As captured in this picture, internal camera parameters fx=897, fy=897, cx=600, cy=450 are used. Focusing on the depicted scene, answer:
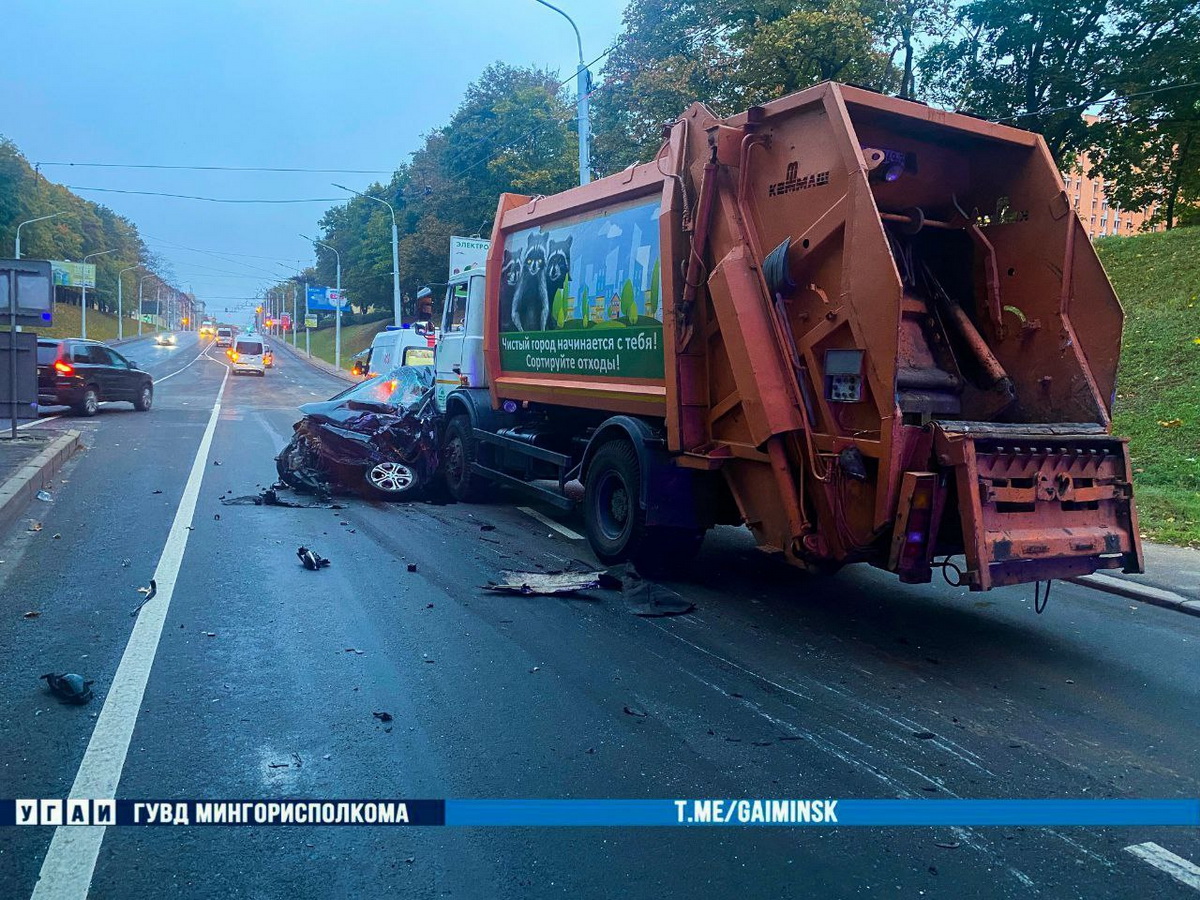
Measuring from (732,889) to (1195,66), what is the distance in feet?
93.9

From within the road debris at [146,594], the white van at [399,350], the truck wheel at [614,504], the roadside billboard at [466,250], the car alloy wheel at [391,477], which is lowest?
the road debris at [146,594]

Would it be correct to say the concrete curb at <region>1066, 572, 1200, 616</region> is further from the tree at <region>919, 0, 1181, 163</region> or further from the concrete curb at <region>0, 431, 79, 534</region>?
the tree at <region>919, 0, 1181, 163</region>

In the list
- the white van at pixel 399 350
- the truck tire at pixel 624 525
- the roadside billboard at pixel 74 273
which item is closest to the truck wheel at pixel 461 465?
the truck tire at pixel 624 525

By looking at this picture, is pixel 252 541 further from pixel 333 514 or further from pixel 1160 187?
pixel 1160 187

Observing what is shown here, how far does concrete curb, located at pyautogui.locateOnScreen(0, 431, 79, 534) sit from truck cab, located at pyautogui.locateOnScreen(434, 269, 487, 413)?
473cm

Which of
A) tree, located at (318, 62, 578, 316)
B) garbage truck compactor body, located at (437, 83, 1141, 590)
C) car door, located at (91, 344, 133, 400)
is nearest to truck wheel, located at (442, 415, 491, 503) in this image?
garbage truck compactor body, located at (437, 83, 1141, 590)

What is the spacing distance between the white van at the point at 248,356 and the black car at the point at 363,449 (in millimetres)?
38111

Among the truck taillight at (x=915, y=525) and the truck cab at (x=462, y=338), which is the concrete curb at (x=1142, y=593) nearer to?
the truck taillight at (x=915, y=525)

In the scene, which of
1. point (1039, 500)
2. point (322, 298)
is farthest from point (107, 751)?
point (322, 298)

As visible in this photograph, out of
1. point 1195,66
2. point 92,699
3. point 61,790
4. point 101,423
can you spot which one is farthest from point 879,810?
point 1195,66

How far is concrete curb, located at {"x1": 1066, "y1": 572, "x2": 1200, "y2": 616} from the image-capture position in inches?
264

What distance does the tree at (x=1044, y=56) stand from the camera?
83.2ft

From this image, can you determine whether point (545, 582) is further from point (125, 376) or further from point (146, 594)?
point (125, 376)

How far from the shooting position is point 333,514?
31.9ft
